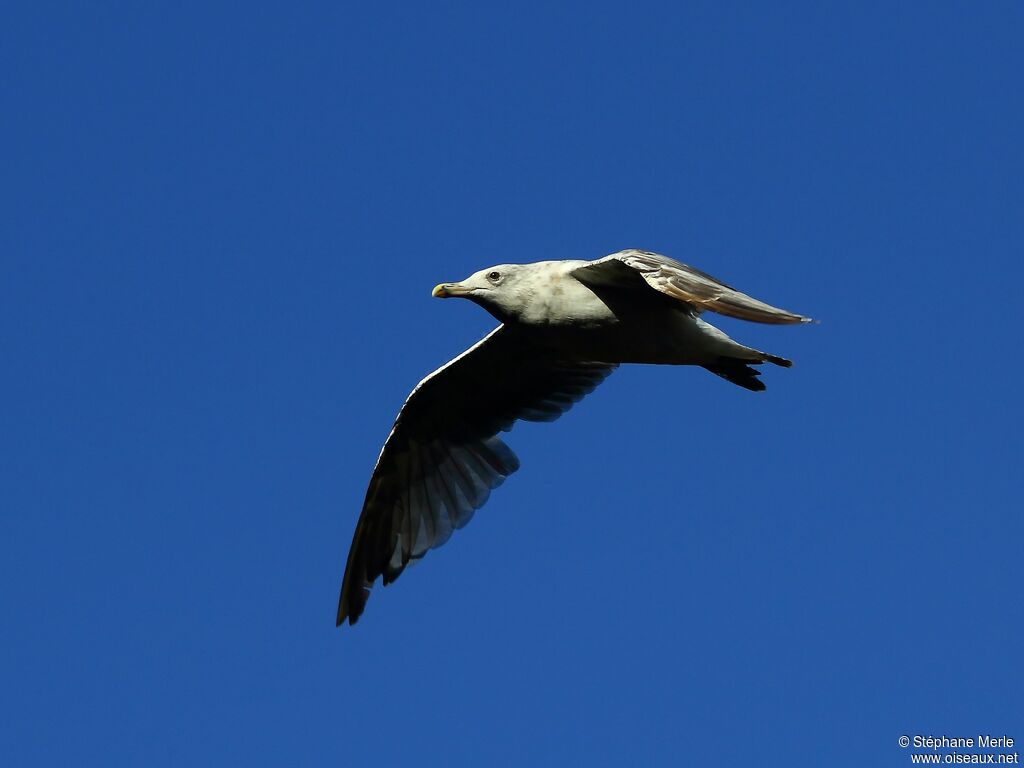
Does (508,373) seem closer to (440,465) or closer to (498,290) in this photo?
(440,465)

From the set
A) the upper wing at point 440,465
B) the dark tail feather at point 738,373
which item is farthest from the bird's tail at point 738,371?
the upper wing at point 440,465

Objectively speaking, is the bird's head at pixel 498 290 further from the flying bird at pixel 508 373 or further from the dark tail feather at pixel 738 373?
the dark tail feather at pixel 738 373

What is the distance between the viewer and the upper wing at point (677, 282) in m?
10.5

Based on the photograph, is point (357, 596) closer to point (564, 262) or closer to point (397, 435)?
point (397, 435)

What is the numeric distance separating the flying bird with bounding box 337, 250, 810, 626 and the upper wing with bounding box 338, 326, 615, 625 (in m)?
0.01

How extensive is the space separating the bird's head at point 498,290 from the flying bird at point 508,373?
0.01 m

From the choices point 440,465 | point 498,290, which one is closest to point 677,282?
point 498,290

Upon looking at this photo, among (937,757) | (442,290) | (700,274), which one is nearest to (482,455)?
(442,290)

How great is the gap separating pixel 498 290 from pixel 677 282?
1.87 metres

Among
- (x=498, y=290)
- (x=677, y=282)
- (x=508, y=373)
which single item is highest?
(x=508, y=373)

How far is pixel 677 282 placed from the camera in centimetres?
1110

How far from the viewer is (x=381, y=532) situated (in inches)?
601

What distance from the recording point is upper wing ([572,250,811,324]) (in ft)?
34.4

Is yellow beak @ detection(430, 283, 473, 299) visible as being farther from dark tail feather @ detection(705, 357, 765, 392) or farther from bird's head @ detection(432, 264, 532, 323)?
dark tail feather @ detection(705, 357, 765, 392)
